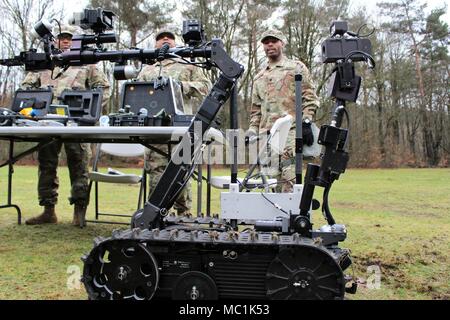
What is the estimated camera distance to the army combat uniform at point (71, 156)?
6074 mm

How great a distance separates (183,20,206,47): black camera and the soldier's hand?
1000 mm

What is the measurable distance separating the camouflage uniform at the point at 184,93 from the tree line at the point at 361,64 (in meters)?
13.9

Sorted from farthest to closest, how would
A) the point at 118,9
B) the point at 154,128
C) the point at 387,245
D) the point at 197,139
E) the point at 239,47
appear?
the point at 239,47, the point at 118,9, the point at 387,245, the point at 154,128, the point at 197,139

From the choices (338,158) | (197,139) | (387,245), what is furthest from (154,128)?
(387,245)

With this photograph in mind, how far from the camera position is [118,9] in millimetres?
24156

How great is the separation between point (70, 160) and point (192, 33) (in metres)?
3.57

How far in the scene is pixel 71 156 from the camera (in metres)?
6.13

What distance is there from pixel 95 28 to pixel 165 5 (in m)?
22.6

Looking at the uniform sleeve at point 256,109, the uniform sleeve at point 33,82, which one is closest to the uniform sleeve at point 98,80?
the uniform sleeve at point 33,82

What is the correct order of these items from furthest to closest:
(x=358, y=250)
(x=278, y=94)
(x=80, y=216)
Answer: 1. (x=80, y=216)
2. (x=278, y=94)
3. (x=358, y=250)

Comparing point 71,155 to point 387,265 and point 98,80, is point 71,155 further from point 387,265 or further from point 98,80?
point 387,265

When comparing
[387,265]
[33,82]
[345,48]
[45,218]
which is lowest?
[387,265]

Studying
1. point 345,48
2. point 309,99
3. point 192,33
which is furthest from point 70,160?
point 345,48
